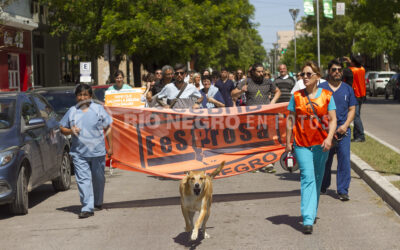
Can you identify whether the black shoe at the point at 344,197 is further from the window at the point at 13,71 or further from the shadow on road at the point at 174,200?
the window at the point at 13,71

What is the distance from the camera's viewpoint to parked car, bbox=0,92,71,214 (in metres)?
8.67

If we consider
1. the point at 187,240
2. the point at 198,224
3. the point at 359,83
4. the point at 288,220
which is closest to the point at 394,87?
the point at 359,83

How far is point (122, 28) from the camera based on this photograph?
104 feet

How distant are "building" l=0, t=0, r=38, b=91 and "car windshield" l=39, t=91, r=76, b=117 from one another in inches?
520

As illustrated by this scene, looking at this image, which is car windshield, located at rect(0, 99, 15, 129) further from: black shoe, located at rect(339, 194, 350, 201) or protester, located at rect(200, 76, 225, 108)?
black shoe, located at rect(339, 194, 350, 201)

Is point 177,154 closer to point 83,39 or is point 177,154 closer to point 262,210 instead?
point 262,210

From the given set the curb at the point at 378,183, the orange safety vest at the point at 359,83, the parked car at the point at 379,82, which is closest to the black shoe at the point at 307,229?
the curb at the point at 378,183

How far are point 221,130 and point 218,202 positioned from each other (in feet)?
4.14

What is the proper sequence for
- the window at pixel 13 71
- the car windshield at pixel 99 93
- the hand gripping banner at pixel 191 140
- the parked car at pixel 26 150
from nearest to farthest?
the parked car at pixel 26 150 → the hand gripping banner at pixel 191 140 → the car windshield at pixel 99 93 → the window at pixel 13 71

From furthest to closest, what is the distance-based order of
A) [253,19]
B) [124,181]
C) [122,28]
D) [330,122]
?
[253,19] < [122,28] < [124,181] < [330,122]

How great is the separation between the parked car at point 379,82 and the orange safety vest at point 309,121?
44.5 meters

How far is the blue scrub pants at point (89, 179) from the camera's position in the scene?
28.7 ft

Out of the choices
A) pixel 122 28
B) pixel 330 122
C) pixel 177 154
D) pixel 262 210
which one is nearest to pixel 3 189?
pixel 177 154

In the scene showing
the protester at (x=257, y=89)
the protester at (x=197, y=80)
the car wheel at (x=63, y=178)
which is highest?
the protester at (x=197, y=80)
